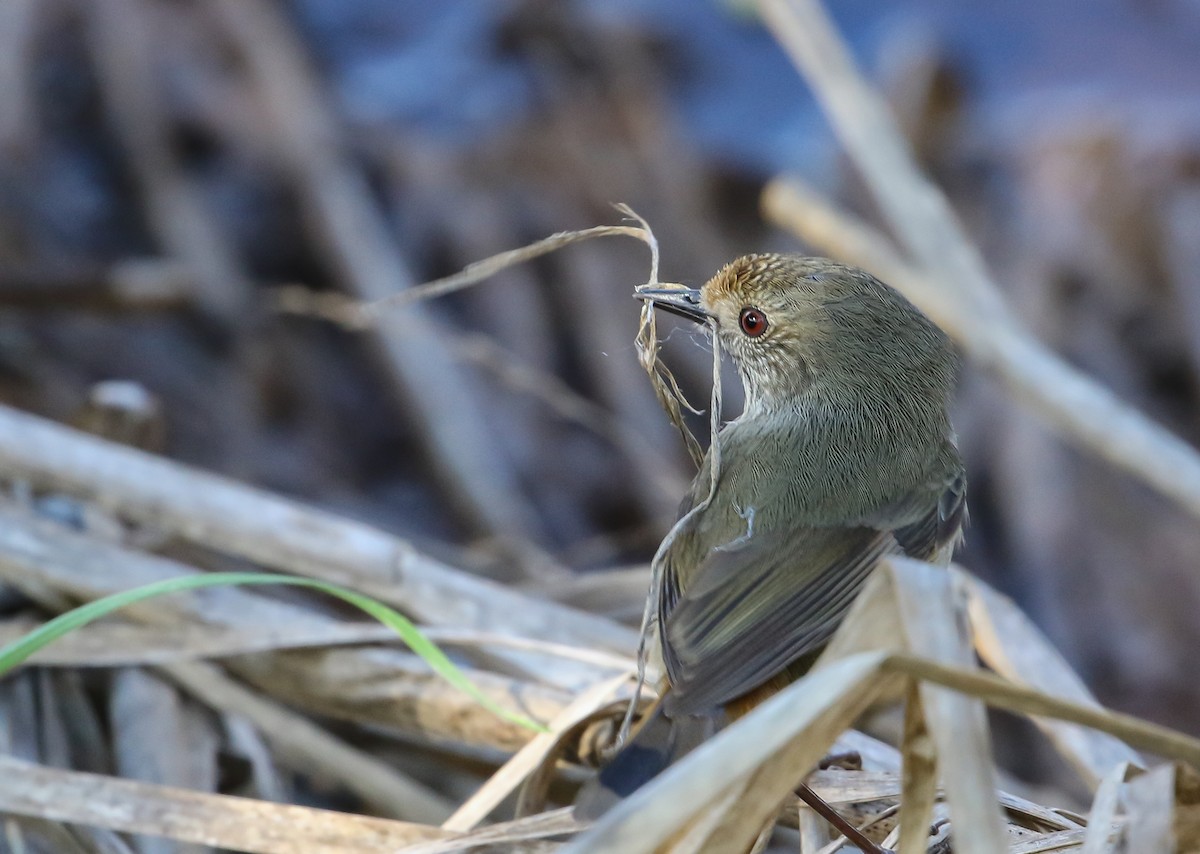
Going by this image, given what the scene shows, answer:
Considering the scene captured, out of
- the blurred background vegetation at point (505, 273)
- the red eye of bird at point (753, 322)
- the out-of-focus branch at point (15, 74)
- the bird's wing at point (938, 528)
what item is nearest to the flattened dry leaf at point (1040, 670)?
the bird's wing at point (938, 528)

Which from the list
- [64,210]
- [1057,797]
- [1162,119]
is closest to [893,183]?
[1057,797]

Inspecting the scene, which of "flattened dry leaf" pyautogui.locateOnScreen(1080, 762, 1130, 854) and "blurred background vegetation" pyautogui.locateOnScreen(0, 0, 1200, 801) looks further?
"blurred background vegetation" pyautogui.locateOnScreen(0, 0, 1200, 801)

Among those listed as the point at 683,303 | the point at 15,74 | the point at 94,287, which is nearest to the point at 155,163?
the point at 15,74

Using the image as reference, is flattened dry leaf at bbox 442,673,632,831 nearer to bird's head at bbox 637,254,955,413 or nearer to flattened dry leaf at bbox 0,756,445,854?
flattened dry leaf at bbox 0,756,445,854

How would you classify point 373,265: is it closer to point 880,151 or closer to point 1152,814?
point 880,151

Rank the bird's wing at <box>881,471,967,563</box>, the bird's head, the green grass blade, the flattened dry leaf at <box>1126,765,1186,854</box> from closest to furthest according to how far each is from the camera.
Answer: the flattened dry leaf at <box>1126,765,1186,854</box>, the green grass blade, the bird's wing at <box>881,471,967,563</box>, the bird's head

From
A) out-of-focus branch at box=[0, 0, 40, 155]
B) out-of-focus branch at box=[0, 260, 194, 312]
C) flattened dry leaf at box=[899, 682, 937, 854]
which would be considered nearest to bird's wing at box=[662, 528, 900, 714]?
flattened dry leaf at box=[899, 682, 937, 854]
